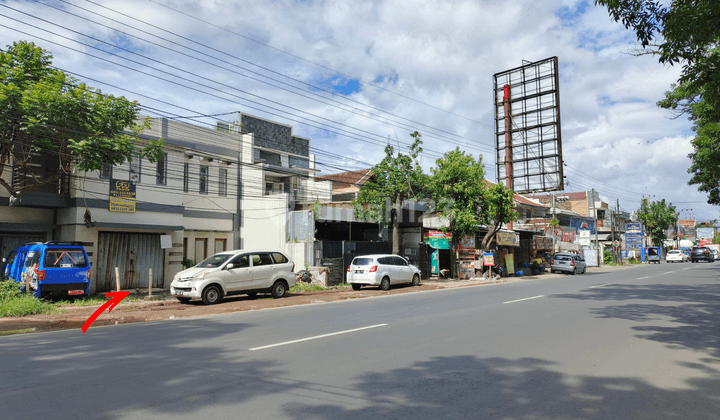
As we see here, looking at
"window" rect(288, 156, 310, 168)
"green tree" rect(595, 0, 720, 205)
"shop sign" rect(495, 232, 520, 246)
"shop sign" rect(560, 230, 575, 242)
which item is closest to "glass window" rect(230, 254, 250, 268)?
"green tree" rect(595, 0, 720, 205)

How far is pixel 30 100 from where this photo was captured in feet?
50.2

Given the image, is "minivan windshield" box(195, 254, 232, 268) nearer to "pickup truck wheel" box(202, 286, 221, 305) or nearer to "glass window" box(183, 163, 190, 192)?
"pickup truck wheel" box(202, 286, 221, 305)

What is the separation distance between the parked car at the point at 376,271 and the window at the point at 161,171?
9.72 meters

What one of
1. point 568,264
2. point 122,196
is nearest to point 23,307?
point 122,196

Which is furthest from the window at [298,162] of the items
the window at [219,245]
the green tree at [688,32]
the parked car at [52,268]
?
the green tree at [688,32]

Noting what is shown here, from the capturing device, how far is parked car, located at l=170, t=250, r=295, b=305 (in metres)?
15.5

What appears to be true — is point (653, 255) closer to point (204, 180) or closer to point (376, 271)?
point (376, 271)

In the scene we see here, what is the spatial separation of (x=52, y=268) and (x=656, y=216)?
8337cm

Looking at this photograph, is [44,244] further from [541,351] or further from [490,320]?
[541,351]

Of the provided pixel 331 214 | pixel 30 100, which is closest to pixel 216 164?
pixel 331 214

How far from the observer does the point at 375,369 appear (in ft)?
20.5

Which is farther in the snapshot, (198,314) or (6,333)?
(198,314)

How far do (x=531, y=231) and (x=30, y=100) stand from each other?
118 ft

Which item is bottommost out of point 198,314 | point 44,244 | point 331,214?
point 198,314
